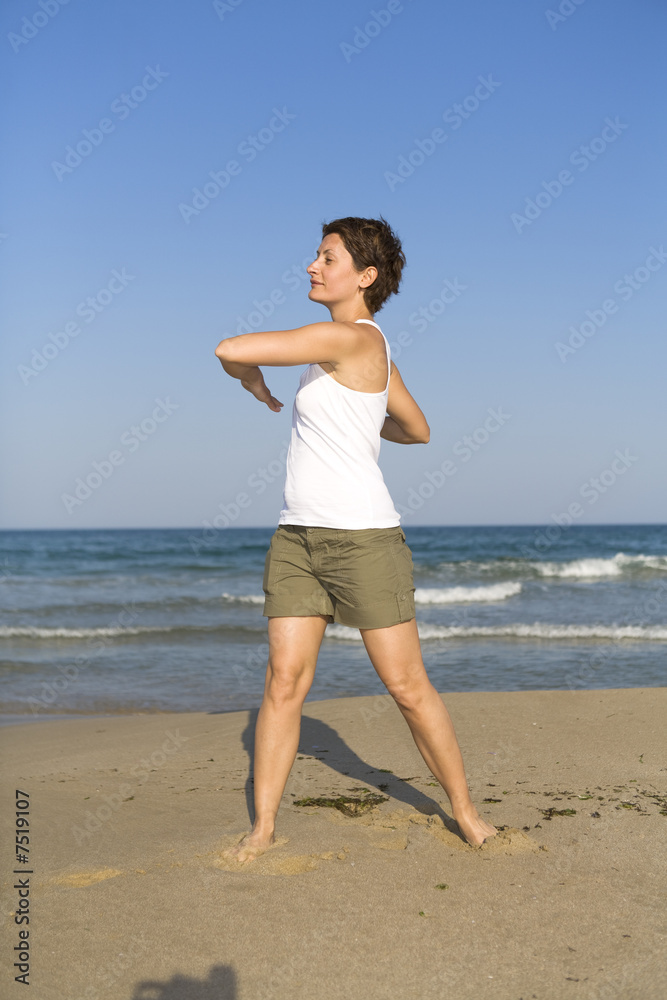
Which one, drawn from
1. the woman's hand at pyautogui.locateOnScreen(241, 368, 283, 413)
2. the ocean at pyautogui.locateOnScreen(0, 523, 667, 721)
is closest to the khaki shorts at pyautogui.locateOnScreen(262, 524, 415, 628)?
the woman's hand at pyautogui.locateOnScreen(241, 368, 283, 413)

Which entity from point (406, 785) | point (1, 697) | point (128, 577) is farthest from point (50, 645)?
point (128, 577)

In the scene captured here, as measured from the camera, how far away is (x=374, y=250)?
2621 millimetres

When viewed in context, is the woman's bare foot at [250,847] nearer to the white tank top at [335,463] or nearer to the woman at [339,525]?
the woman at [339,525]

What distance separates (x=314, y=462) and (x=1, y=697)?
5286mm

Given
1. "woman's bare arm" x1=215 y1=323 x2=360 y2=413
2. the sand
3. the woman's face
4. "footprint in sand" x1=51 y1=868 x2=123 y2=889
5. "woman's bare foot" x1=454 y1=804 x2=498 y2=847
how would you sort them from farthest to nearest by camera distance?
"woman's bare foot" x1=454 y1=804 x2=498 y2=847 → the woman's face → "footprint in sand" x1=51 y1=868 x2=123 y2=889 → "woman's bare arm" x1=215 y1=323 x2=360 y2=413 → the sand

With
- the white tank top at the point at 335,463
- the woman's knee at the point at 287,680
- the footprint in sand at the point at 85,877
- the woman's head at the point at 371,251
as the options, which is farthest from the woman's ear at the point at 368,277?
the footprint in sand at the point at 85,877

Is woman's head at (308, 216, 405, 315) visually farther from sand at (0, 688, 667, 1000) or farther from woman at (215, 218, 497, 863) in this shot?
sand at (0, 688, 667, 1000)

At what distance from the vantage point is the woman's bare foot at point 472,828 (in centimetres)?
270

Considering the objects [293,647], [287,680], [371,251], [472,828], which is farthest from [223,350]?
[472,828]

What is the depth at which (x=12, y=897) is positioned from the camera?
2.39m

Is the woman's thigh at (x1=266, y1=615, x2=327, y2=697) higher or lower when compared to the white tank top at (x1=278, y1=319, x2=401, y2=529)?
lower

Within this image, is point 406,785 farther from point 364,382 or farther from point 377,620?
point 364,382

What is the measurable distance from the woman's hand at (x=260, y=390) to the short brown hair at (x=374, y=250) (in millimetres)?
453

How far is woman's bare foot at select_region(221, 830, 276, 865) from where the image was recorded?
2.60 m
